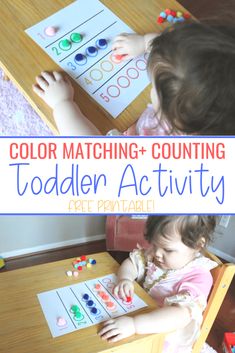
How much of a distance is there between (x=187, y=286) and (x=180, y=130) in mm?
323

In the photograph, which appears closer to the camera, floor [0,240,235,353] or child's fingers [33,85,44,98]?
child's fingers [33,85,44,98]

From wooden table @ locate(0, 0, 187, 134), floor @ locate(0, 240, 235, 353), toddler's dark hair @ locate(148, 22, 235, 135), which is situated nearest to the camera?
toddler's dark hair @ locate(148, 22, 235, 135)

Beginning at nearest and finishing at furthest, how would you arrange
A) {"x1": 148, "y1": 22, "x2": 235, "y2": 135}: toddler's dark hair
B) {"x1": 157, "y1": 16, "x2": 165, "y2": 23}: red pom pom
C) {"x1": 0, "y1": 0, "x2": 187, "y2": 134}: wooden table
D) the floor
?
{"x1": 148, "y1": 22, "x2": 235, "y2": 135}: toddler's dark hair, {"x1": 0, "y1": 0, "x2": 187, "y2": 134}: wooden table, {"x1": 157, "y1": 16, "x2": 165, "y2": 23}: red pom pom, the floor

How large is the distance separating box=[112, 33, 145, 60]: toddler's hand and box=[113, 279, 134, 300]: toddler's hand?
0.34 m

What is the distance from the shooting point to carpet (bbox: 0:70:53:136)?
699 mm

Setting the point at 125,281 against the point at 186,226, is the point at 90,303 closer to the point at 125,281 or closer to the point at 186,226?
the point at 125,281

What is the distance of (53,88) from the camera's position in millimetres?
510

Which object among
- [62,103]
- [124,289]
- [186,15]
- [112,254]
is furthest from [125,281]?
[112,254]

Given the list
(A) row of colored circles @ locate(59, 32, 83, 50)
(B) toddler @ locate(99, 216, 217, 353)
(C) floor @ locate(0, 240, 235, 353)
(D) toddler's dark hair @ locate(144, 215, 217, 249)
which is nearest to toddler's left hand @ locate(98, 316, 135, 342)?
(B) toddler @ locate(99, 216, 217, 353)

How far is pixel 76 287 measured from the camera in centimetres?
67

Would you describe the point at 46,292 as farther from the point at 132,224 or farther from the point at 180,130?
the point at 132,224

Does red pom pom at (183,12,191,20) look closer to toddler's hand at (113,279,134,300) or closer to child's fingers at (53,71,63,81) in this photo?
child's fingers at (53,71,63,81)

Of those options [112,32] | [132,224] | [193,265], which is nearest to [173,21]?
[112,32]

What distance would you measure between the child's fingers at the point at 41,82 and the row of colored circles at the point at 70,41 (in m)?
0.05
